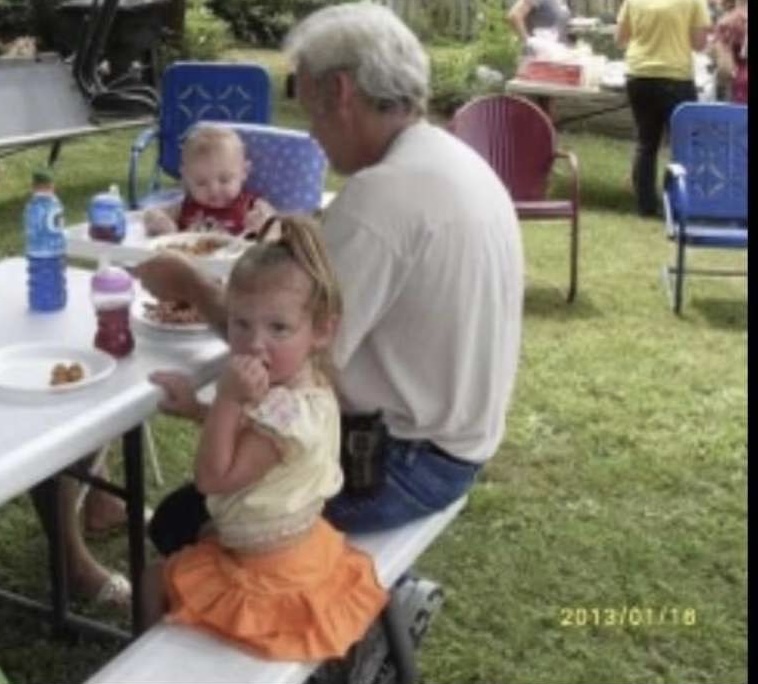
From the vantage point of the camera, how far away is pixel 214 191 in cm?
332

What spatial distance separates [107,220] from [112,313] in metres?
0.72

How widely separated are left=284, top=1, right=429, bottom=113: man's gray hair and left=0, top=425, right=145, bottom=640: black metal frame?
30.9 inches

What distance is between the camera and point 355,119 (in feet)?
7.45

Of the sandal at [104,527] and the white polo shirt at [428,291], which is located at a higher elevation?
the white polo shirt at [428,291]

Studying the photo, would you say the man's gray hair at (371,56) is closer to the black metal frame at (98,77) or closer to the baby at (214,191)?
the baby at (214,191)

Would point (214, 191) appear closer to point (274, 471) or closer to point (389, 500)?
point (389, 500)

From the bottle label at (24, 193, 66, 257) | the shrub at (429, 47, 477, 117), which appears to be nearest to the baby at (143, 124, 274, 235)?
the bottle label at (24, 193, 66, 257)

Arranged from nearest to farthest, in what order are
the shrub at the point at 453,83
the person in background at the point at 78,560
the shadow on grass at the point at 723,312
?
the person in background at the point at 78,560 < the shadow on grass at the point at 723,312 < the shrub at the point at 453,83

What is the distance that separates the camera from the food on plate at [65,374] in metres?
2.08

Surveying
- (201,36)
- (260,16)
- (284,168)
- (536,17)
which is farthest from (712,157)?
(260,16)

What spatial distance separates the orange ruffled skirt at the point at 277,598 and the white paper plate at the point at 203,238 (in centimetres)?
89

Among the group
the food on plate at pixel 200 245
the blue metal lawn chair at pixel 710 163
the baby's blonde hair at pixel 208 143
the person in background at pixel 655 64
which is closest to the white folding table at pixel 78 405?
the food on plate at pixel 200 245

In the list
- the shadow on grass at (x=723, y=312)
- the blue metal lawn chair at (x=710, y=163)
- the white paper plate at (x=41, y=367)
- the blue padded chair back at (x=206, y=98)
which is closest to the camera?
the white paper plate at (x=41, y=367)

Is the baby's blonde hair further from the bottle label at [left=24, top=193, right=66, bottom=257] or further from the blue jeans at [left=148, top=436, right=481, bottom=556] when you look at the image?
the blue jeans at [left=148, top=436, right=481, bottom=556]
